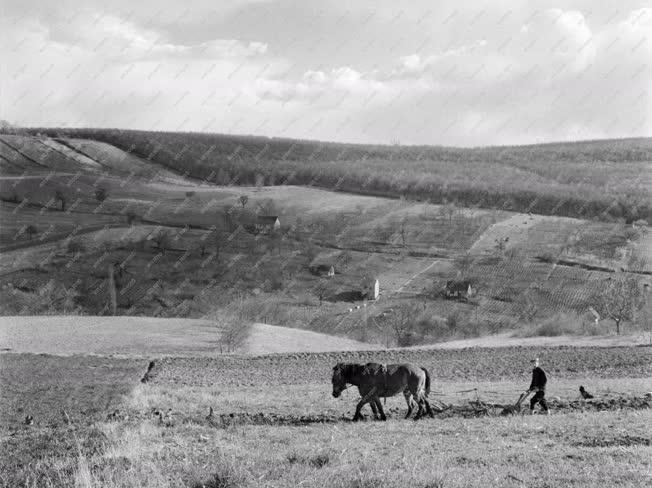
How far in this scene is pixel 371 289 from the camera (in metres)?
87.4

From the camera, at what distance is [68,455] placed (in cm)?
1248

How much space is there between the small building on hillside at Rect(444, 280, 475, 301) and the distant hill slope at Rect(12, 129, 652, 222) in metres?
41.7

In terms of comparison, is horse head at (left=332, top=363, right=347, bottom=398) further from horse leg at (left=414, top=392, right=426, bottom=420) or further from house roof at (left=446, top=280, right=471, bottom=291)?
Answer: house roof at (left=446, top=280, right=471, bottom=291)

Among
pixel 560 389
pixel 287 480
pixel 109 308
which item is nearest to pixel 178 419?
pixel 287 480

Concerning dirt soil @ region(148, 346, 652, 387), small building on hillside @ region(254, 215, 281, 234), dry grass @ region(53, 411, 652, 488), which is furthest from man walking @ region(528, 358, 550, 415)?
small building on hillside @ region(254, 215, 281, 234)

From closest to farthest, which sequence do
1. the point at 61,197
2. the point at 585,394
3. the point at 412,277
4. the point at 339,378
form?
the point at 339,378, the point at 585,394, the point at 412,277, the point at 61,197

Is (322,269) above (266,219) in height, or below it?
below

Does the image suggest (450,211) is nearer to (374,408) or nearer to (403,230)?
(403,230)

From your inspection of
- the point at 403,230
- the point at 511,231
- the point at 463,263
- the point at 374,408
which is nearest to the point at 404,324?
the point at 463,263

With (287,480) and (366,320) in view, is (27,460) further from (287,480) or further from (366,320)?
(366,320)

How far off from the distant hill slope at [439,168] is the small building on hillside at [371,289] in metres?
47.7

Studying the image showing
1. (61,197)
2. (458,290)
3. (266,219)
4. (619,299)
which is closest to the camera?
(619,299)

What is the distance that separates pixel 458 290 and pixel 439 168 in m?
80.3

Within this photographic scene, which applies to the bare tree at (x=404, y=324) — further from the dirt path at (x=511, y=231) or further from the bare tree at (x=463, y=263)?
the dirt path at (x=511, y=231)
